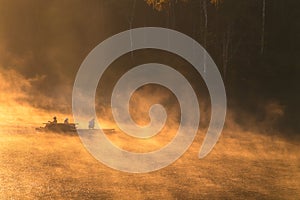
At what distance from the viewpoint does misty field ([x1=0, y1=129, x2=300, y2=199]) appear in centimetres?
1412

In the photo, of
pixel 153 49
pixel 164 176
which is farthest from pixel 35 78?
pixel 164 176

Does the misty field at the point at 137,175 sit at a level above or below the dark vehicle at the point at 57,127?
below

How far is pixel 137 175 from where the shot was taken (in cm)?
1596

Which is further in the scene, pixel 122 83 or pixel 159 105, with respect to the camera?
pixel 122 83

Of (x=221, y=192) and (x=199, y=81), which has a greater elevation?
(x=199, y=81)

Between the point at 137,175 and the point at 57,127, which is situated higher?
the point at 57,127

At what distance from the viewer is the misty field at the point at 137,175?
14.1 meters

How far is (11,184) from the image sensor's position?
1417 cm

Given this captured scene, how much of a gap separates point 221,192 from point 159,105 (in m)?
12.7

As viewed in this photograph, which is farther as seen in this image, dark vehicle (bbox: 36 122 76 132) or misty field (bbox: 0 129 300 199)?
dark vehicle (bbox: 36 122 76 132)

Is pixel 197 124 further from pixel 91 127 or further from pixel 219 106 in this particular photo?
pixel 91 127

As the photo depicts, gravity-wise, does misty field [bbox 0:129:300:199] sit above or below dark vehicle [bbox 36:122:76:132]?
below

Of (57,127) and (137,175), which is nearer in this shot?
(137,175)

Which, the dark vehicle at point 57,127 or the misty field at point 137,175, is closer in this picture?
the misty field at point 137,175
